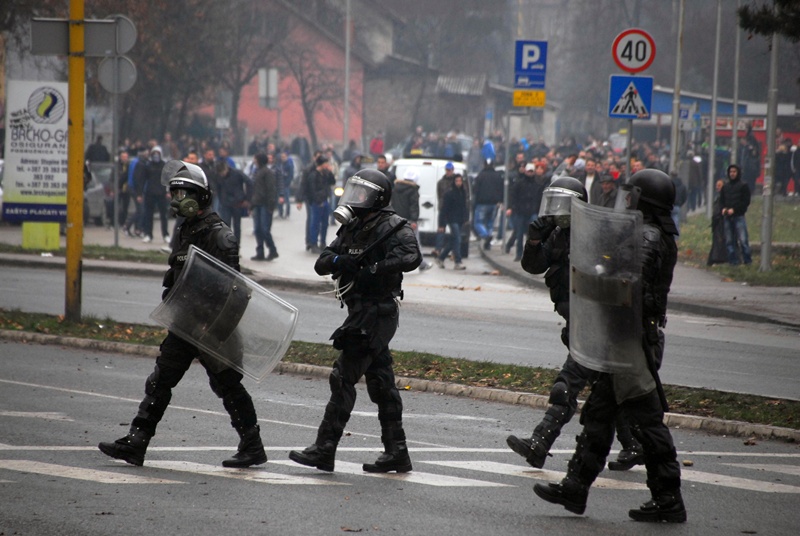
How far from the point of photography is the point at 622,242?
18.5 ft

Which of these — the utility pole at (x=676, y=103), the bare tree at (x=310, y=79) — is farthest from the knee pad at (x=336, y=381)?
the bare tree at (x=310, y=79)

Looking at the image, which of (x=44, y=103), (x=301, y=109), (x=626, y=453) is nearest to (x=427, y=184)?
(x=44, y=103)

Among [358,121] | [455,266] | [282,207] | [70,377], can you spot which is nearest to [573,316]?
[70,377]

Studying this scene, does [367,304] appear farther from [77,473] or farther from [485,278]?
[485,278]

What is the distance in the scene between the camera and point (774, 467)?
7270 millimetres

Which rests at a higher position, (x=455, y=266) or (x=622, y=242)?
(x=622, y=242)

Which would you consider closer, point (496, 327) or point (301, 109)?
point (496, 327)

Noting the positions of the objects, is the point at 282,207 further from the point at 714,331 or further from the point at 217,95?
the point at 714,331

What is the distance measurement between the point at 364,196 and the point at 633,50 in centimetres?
974

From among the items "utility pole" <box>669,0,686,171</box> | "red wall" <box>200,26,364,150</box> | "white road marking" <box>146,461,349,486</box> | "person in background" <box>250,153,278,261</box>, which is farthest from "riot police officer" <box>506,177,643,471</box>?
"red wall" <box>200,26,364,150</box>

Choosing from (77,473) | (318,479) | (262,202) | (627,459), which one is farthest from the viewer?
(262,202)

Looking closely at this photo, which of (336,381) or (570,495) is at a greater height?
(336,381)

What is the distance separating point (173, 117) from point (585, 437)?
45.3 m

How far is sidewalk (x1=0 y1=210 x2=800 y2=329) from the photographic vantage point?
15.9 m
